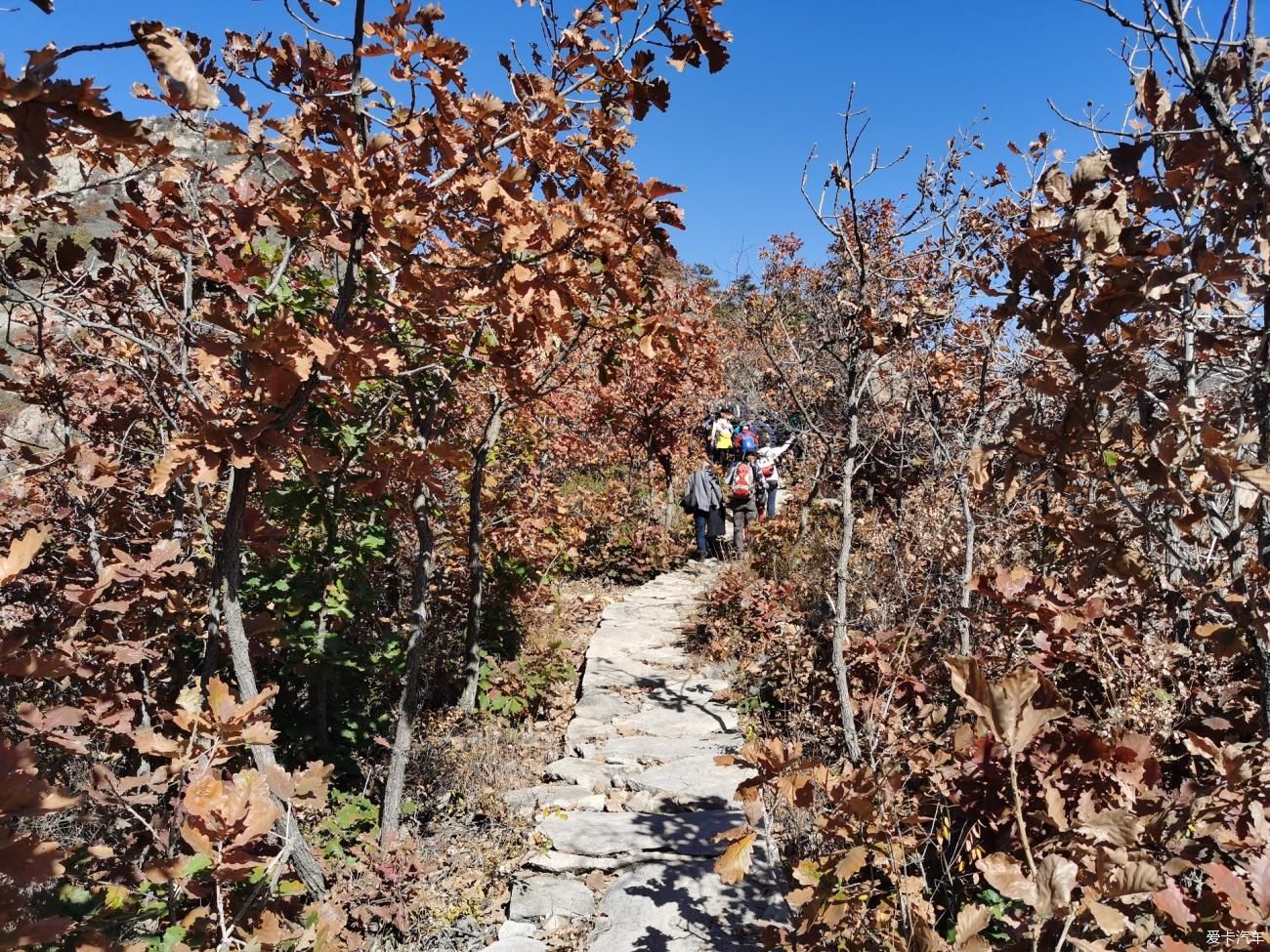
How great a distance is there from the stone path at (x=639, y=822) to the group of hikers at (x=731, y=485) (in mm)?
3125

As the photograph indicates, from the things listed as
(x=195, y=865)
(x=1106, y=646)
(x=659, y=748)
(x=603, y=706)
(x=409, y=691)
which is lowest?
(x=659, y=748)

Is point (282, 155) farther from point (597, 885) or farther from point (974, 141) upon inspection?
point (974, 141)

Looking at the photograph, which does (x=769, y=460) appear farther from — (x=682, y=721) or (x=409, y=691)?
(x=409, y=691)

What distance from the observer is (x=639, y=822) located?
12.3 feet

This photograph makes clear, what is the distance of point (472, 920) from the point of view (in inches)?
123

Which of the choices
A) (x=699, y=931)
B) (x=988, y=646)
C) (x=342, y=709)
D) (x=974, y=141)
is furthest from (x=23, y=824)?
(x=974, y=141)

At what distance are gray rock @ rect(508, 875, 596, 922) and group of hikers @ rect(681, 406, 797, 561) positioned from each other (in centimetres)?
581

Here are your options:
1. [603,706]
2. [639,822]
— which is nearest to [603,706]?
[603,706]

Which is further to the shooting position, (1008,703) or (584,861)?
(584,861)

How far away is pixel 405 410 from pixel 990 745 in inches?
133

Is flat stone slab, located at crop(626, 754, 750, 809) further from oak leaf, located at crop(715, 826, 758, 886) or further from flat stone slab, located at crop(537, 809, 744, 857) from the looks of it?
oak leaf, located at crop(715, 826, 758, 886)

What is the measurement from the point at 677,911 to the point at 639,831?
2.13ft

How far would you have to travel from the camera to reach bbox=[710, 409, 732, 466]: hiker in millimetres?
9999

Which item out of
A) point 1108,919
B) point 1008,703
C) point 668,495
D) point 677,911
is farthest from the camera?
point 668,495
